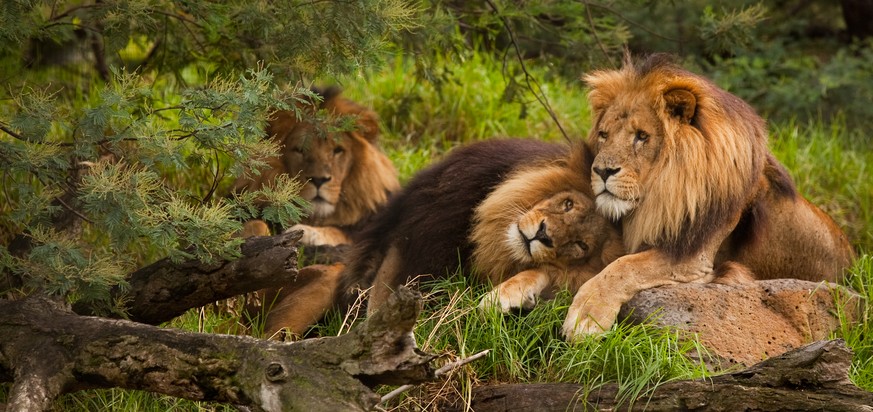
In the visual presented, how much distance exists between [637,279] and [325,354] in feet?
4.90

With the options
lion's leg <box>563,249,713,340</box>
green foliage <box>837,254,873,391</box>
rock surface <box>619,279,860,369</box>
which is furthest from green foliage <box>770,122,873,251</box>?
lion's leg <box>563,249,713,340</box>

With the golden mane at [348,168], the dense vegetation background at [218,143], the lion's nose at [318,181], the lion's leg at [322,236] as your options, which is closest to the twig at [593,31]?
the dense vegetation background at [218,143]

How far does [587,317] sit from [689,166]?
0.74 metres

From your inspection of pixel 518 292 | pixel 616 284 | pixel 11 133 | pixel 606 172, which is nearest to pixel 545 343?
pixel 518 292

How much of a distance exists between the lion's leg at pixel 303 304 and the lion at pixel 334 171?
58 cm

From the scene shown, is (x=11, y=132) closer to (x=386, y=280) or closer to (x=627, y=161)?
(x=386, y=280)

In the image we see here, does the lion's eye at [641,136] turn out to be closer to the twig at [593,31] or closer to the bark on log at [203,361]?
the bark on log at [203,361]

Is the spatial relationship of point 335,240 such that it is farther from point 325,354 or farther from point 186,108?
point 325,354

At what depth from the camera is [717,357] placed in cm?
439

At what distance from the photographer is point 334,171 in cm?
629

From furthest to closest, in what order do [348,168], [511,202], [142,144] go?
[348,168]
[511,202]
[142,144]

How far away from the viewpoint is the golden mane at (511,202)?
4812 mm

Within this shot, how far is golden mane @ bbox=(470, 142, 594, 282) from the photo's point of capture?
481 centimetres

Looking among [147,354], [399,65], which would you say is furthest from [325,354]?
[399,65]
